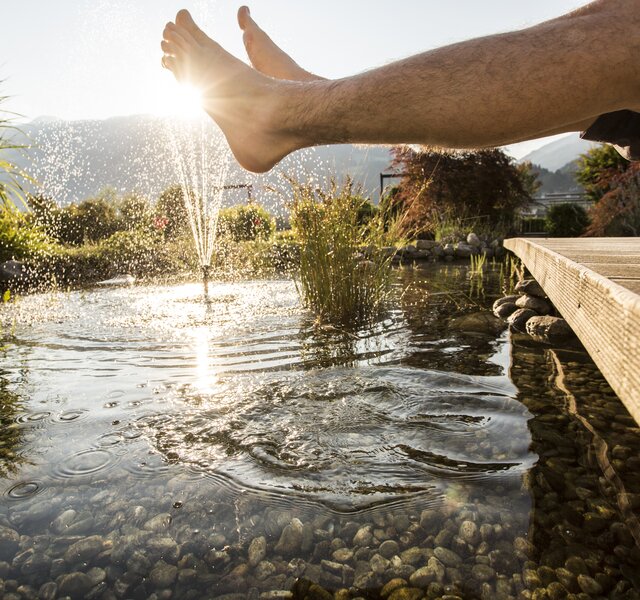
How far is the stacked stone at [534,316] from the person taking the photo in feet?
9.55

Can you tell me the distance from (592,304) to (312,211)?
2.53 m

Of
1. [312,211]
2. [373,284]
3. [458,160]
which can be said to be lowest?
[373,284]

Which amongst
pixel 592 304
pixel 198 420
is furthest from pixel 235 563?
pixel 592 304

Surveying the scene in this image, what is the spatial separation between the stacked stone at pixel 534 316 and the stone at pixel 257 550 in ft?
7.23

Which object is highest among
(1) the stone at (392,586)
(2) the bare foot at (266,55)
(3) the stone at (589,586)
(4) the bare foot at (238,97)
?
(2) the bare foot at (266,55)

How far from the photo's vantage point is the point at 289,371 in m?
2.28

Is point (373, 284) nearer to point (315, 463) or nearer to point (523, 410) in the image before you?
point (523, 410)

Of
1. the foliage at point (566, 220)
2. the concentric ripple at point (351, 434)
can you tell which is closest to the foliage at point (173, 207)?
the foliage at point (566, 220)

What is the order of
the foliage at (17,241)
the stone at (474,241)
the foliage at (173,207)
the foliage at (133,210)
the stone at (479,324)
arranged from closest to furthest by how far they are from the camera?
the stone at (479,324) → the foliage at (17,241) → the stone at (474,241) → the foliage at (173,207) → the foliage at (133,210)

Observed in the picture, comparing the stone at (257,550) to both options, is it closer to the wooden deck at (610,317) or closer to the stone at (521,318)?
the wooden deck at (610,317)

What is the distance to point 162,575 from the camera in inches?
38.8

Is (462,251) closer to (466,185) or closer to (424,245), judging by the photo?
(424,245)

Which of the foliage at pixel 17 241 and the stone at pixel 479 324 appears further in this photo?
the foliage at pixel 17 241

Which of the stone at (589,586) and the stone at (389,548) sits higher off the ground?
the stone at (389,548)
